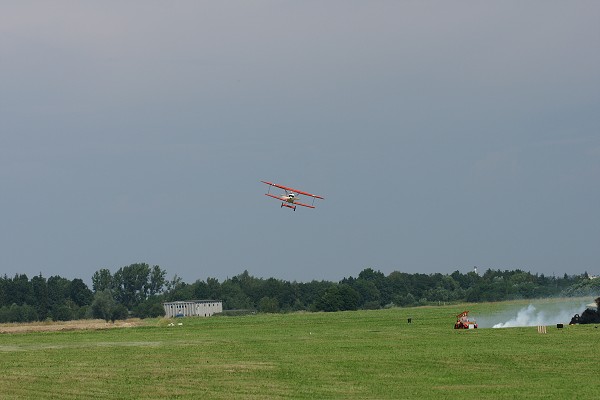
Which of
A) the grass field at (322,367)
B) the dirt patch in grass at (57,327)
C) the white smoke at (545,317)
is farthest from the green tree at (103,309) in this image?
the grass field at (322,367)

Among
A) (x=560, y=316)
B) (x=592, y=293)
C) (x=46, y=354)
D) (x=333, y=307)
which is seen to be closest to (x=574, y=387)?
(x=46, y=354)

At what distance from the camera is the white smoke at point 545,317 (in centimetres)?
8381

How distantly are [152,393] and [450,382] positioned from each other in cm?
1156

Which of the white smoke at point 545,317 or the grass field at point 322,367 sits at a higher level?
the white smoke at point 545,317

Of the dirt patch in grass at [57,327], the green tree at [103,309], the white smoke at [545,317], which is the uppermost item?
the green tree at [103,309]

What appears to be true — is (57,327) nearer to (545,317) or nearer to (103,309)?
(545,317)

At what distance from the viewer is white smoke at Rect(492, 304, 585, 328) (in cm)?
8381

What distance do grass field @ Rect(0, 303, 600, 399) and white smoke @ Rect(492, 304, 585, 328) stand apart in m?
13.8

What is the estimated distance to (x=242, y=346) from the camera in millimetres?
63344

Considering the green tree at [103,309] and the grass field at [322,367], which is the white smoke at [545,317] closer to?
the grass field at [322,367]

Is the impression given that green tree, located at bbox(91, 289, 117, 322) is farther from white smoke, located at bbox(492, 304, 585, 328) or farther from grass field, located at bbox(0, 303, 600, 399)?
grass field, located at bbox(0, 303, 600, 399)

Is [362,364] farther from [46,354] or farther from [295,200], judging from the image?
[295,200]

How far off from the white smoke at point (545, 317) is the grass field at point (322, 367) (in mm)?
13810

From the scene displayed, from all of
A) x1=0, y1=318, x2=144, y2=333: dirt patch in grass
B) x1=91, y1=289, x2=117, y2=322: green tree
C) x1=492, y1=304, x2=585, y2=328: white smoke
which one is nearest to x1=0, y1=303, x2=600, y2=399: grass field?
x1=492, y1=304, x2=585, y2=328: white smoke
